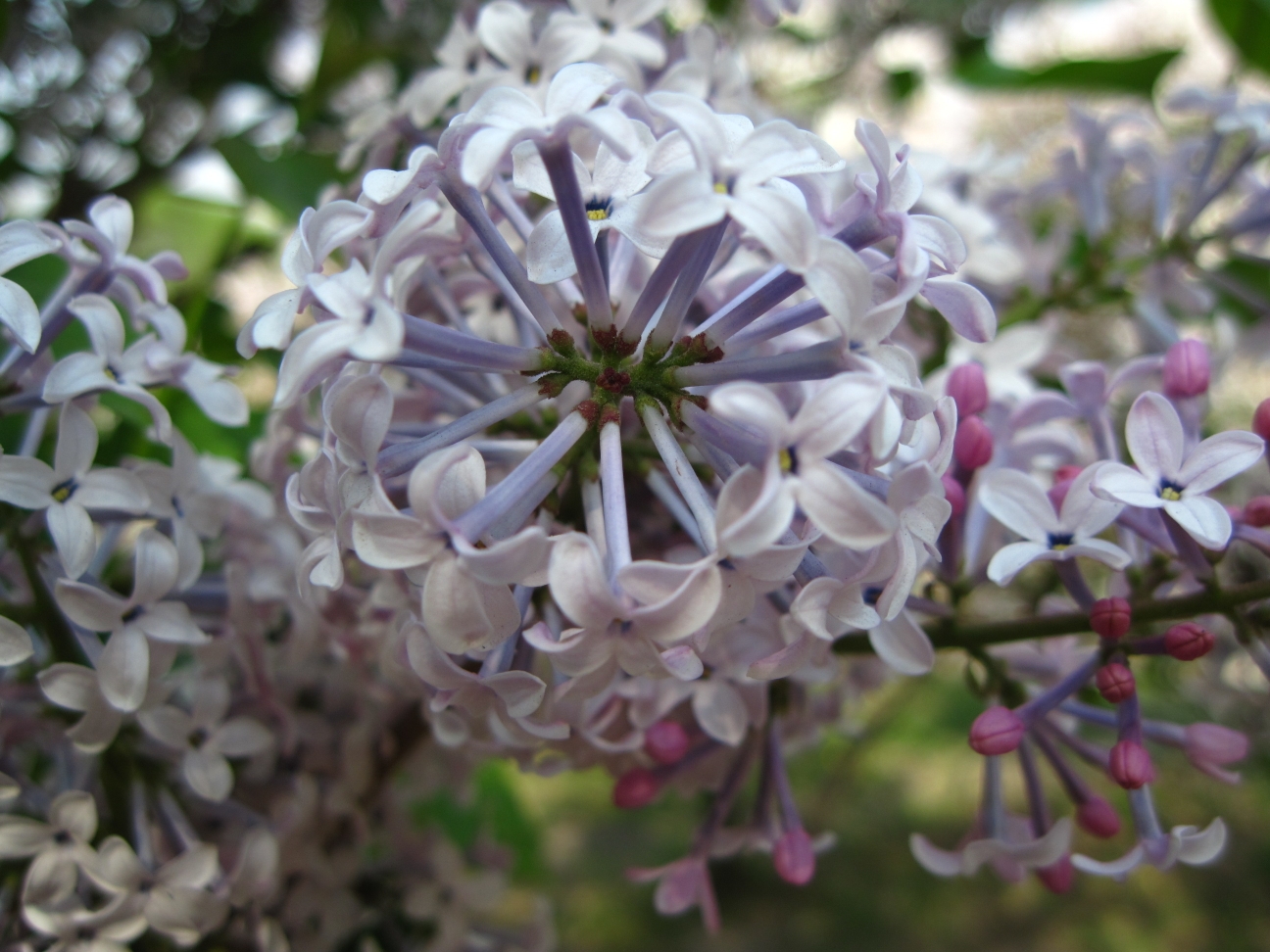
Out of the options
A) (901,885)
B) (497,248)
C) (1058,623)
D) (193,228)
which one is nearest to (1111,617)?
(1058,623)

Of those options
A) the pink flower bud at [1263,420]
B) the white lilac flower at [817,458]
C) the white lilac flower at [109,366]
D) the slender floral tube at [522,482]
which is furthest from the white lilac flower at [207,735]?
the pink flower bud at [1263,420]

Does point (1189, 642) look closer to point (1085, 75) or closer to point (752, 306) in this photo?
point (752, 306)

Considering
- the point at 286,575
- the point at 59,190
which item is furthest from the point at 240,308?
the point at 286,575

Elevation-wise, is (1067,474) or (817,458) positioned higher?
(817,458)

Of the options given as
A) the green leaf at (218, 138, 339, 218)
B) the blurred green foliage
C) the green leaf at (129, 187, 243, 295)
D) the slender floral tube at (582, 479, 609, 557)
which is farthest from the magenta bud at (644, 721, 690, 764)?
the blurred green foliage

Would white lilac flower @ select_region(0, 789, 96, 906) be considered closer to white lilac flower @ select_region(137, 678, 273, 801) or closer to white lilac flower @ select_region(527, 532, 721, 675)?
white lilac flower @ select_region(137, 678, 273, 801)

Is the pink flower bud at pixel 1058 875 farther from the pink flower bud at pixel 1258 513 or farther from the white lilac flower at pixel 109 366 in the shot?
the white lilac flower at pixel 109 366

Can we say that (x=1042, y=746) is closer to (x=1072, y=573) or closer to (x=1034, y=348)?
(x=1072, y=573)
